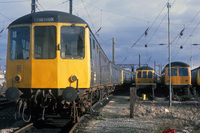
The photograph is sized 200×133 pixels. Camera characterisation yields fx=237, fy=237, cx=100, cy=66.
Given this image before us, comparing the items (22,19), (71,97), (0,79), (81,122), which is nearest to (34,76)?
(71,97)

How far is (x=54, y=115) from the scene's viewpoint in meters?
8.21

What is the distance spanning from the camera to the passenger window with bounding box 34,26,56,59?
7.25 m

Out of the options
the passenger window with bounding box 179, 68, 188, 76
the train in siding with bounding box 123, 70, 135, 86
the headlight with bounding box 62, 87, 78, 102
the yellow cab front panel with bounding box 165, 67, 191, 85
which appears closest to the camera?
the headlight with bounding box 62, 87, 78, 102

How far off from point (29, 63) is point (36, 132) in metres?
2.07

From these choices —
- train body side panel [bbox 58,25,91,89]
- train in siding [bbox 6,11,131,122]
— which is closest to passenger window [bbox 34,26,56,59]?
train in siding [bbox 6,11,131,122]

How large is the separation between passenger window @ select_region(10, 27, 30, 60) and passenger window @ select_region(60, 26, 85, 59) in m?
1.10

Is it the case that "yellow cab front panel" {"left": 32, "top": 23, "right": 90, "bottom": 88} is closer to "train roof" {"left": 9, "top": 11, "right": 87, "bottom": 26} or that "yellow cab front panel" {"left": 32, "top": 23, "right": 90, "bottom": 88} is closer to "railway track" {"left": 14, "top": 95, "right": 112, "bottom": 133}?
"train roof" {"left": 9, "top": 11, "right": 87, "bottom": 26}

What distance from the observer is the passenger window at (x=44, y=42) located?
725 centimetres

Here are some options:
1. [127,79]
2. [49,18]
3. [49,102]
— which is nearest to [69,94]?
[49,102]

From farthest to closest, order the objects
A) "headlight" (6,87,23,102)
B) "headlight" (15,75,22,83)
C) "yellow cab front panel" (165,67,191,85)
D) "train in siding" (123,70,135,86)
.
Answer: "train in siding" (123,70,135,86)
"yellow cab front panel" (165,67,191,85)
"headlight" (15,75,22,83)
"headlight" (6,87,23,102)

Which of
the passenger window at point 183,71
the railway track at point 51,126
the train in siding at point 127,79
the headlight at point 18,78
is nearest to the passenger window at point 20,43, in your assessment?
the headlight at point 18,78

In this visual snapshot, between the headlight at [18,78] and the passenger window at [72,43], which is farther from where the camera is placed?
the passenger window at [72,43]

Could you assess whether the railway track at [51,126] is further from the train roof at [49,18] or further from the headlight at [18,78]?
the train roof at [49,18]

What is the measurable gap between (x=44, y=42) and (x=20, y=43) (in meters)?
0.78
